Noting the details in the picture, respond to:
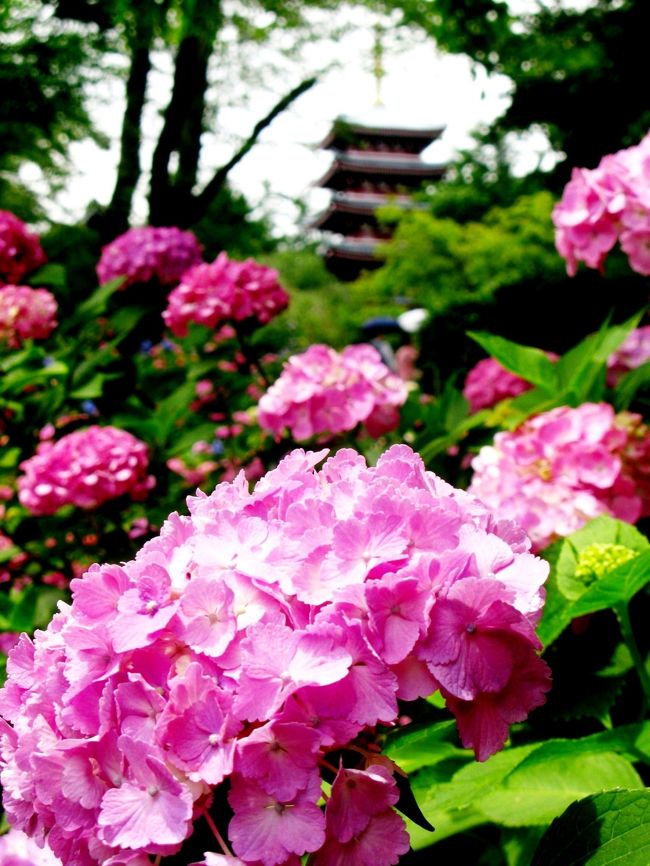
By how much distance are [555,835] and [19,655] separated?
1.52 ft

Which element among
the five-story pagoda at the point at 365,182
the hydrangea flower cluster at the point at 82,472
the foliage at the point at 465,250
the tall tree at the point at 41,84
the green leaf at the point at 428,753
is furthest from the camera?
the five-story pagoda at the point at 365,182

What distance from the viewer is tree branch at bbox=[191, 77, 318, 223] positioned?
6.57m

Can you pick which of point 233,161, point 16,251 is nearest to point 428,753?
point 16,251


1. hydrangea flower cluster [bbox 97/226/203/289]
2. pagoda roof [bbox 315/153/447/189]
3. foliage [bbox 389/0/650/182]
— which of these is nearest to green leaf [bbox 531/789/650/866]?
hydrangea flower cluster [bbox 97/226/203/289]

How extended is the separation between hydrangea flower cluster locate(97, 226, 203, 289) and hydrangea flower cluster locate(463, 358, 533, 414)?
1288 mm

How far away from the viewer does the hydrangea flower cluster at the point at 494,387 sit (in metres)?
2.91

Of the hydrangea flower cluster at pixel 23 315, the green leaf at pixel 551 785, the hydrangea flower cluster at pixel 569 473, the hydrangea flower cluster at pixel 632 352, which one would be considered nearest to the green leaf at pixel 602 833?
the green leaf at pixel 551 785

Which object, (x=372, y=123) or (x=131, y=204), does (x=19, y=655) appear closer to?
(x=131, y=204)

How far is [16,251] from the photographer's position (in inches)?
125

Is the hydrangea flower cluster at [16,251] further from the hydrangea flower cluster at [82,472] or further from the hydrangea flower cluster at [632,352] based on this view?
the hydrangea flower cluster at [632,352]

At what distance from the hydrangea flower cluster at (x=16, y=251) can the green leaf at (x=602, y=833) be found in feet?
9.53

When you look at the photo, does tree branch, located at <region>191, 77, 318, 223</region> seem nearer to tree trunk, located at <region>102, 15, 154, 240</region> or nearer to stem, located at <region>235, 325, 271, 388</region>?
tree trunk, located at <region>102, 15, 154, 240</region>

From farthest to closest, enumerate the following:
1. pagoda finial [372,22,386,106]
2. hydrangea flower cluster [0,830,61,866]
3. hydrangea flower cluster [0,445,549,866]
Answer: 1. pagoda finial [372,22,386,106]
2. hydrangea flower cluster [0,830,61,866]
3. hydrangea flower cluster [0,445,549,866]

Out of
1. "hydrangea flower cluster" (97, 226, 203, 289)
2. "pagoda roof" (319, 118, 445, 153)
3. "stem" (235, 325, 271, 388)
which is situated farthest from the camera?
"pagoda roof" (319, 118, 445, 153)
